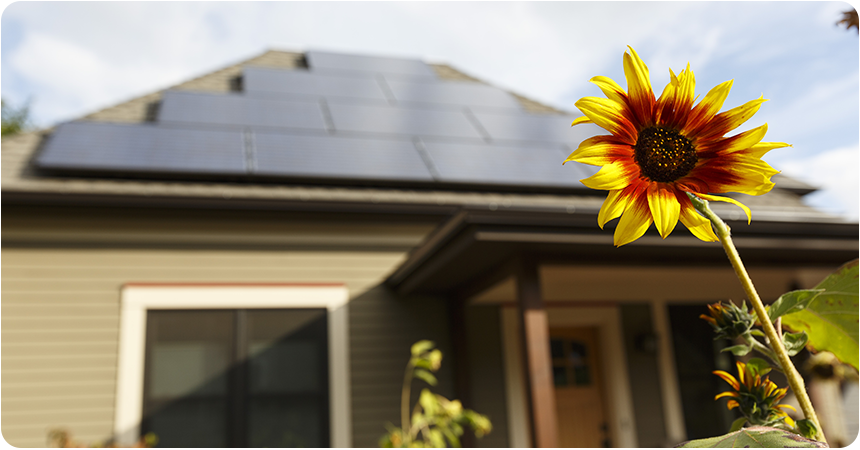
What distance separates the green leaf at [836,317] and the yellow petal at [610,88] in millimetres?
262

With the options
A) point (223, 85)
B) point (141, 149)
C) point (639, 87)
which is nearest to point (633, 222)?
point (639, 87)

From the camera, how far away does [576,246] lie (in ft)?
14.6

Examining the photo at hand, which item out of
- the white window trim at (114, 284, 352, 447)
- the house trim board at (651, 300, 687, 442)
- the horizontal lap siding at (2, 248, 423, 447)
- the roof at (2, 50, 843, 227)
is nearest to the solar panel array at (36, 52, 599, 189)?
the roof at (2, 50, 843, 227)

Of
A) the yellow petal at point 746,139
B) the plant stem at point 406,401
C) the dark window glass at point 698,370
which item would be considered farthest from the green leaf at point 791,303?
the dark window glass at point 698,370

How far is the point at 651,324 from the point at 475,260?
3.37m

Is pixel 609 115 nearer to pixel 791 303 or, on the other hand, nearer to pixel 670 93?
pixel 670 93

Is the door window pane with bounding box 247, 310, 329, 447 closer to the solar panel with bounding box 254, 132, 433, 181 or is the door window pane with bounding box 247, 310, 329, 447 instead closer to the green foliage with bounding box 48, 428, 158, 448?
the green foliage with bounding box 48, 428, 158, 448

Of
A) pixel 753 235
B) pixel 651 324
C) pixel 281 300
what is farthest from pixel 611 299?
pixel 281 300

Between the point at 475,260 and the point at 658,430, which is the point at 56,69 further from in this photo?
the point at 658,430

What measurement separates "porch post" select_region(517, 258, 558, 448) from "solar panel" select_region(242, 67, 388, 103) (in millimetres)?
4304

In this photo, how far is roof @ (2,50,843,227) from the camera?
5.20 metres

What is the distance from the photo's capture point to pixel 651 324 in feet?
23.2

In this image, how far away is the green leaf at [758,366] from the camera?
1.94ft

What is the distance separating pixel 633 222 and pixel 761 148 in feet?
0.41
